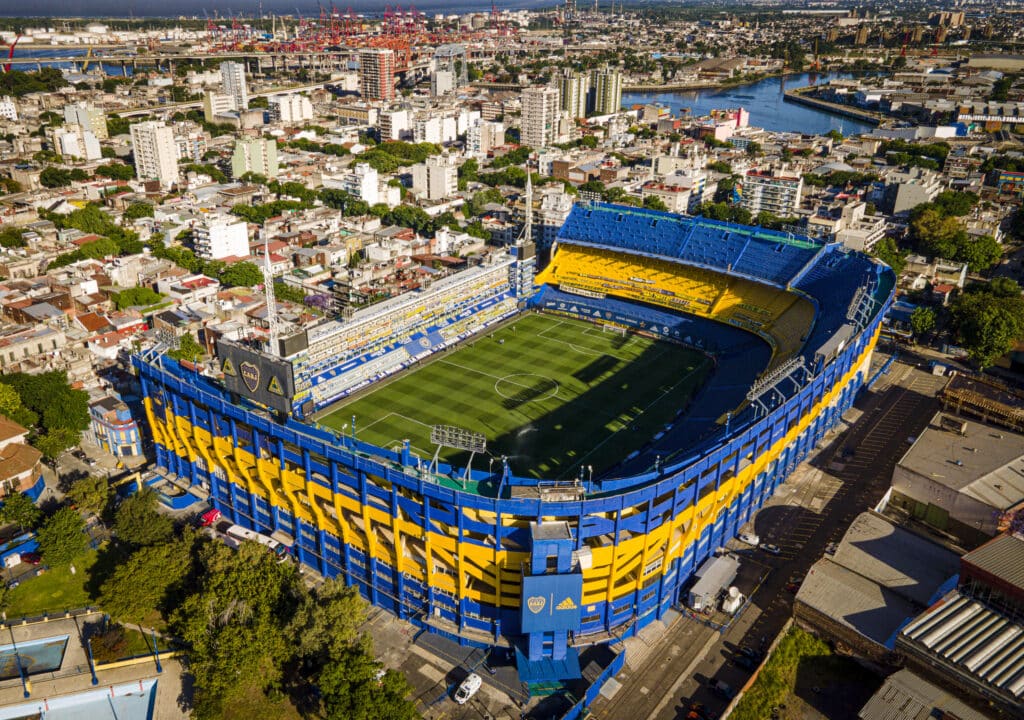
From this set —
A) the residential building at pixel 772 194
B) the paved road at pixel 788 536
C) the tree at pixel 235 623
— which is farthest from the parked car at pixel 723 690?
the residential building at pixel 772 194

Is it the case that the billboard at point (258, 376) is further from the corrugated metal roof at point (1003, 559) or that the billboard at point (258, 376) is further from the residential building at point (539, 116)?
the residential building at point (539, 116)

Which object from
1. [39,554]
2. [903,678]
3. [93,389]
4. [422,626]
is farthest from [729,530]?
[93,389]

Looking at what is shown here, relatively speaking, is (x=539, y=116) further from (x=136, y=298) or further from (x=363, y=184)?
(x=136, y=298)

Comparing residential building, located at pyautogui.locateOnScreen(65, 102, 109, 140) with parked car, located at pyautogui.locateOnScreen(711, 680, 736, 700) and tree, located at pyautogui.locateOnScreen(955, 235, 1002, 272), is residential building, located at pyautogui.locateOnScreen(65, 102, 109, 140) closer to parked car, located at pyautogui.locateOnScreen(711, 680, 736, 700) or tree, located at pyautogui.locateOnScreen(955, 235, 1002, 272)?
tree, located at pyautogui.locateOnScreen(955, 235, 1002, 272)

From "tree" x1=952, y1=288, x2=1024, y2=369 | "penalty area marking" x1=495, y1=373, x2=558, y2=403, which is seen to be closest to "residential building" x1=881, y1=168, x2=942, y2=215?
"tree" x1=952, y1=288, x2=1024, y2=369

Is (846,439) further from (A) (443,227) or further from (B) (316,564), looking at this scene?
(A) (443,227)

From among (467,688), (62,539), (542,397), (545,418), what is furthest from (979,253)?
(62,539)
